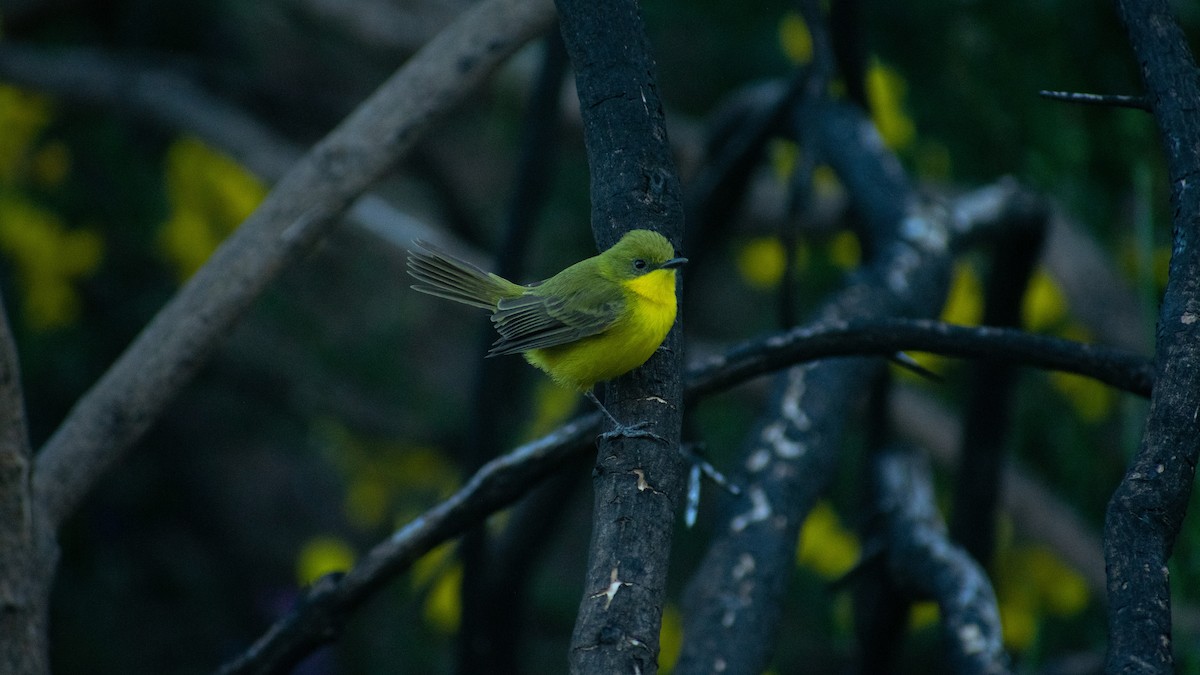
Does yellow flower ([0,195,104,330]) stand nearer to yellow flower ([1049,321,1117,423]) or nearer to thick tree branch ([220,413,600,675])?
thick tree branch ([220,413,600,675])

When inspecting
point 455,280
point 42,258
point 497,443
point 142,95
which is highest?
point 142,95

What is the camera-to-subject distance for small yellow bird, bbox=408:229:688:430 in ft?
5.77

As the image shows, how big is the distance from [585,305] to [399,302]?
12.0 ft

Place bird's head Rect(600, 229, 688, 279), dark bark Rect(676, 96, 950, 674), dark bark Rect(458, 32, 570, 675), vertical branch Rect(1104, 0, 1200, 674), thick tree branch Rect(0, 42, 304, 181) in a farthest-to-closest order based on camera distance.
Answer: thick tree branch Rect(0, 42, 304, 181)
dark bark Rect(458, 32, 570, 675)
dark bark Rect(676, 96, 950, 674)
bird's head Rect(600, 229, 688, 279)
vertical branch Rect(1104, 0, 1200, 674)

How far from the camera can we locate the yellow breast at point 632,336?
1.74 meters

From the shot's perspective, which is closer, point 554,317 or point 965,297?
point 554,317

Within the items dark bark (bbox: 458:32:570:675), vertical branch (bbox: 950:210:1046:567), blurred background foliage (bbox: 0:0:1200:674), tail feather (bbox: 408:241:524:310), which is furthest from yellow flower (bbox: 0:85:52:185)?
vertical branch (bbox: 950:210:1046:567)

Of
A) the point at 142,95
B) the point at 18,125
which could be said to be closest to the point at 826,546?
the point at 142,95

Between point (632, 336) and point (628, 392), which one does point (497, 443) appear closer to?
point (632, 336)

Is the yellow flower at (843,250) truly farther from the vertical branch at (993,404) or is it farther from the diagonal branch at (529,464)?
the diagonal branch at (529,464)

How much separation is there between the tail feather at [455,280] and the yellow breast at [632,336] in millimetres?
309

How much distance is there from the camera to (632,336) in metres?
1.79

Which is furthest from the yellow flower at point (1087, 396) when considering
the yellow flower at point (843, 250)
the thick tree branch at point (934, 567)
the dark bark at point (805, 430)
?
the dark bark at point (805, 430)

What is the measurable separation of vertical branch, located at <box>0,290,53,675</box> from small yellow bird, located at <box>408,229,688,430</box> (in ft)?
2.37
